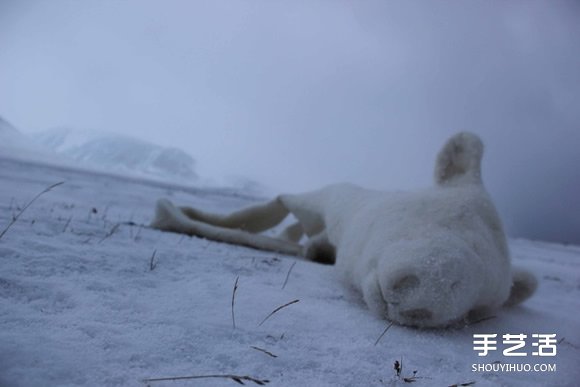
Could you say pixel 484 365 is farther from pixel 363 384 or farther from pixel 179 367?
pixel 179 367

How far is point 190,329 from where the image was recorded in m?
1.22

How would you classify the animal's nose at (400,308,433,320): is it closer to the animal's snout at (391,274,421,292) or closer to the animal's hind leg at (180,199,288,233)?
the animal's snout at (391,274,421,292)

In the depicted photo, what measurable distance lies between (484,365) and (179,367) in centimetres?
103

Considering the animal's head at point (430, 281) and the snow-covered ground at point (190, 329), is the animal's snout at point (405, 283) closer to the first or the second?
the animal's head at point (430, 281)

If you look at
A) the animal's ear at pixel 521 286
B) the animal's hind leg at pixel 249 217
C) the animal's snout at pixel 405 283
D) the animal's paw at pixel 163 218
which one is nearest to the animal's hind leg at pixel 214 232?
the animal's paw at pixel 163 218

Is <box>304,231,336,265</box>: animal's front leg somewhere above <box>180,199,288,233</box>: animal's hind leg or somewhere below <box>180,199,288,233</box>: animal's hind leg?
below

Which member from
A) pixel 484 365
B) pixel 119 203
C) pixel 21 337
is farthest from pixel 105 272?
pixel 119 203

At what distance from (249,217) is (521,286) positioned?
2.39 m

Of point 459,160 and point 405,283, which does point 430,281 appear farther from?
point 459,160

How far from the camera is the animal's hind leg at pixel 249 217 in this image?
13.0 feet

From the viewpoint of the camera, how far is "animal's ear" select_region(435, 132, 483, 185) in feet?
8.65

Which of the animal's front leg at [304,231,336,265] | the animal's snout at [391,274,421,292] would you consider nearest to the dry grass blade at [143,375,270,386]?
the animal's snout at [391,274,421,292]

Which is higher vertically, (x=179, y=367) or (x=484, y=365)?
(x=179, y=367)

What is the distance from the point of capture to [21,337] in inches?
37.5
